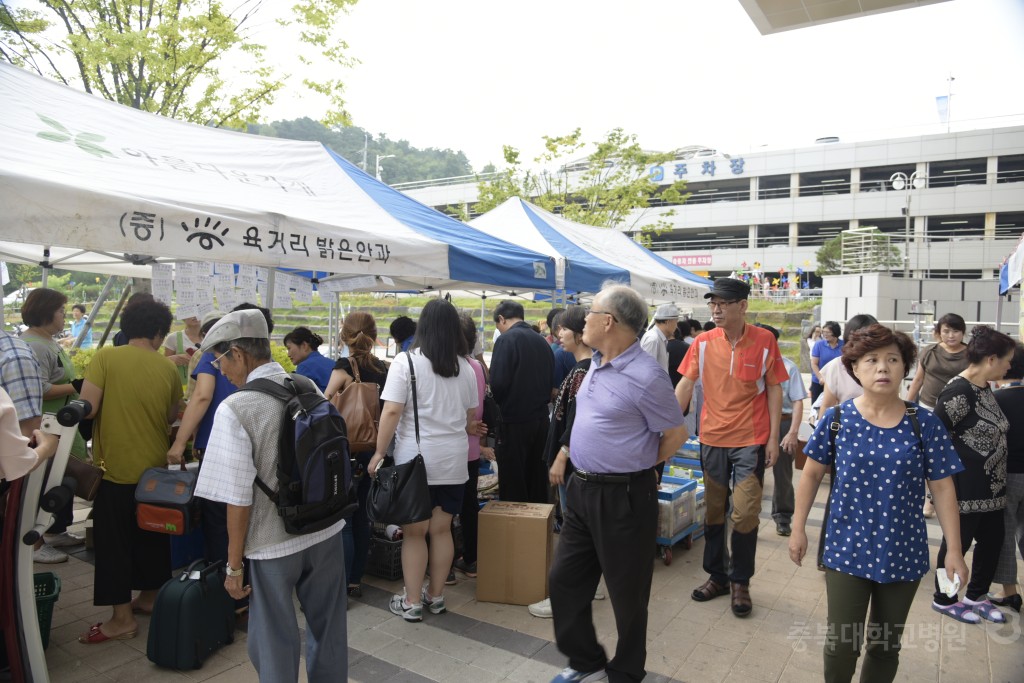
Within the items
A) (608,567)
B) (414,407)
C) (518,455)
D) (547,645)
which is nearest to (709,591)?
(547,645)

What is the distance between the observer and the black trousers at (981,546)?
379 cm

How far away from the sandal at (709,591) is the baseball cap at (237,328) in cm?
319

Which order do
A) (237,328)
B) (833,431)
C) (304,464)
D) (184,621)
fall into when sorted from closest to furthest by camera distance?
(304,464) < (237,328) < (833,431) < (184,621)

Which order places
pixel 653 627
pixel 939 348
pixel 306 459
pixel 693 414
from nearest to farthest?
1. pixel 306 459
2. pixel 653 627
3. pixel 939 348
4. pixel 693 414

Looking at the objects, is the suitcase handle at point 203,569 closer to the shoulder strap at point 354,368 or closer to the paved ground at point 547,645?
the paved ground at point 547,645

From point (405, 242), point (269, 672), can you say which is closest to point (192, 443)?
point (405, 242)

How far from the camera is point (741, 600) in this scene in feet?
13.0

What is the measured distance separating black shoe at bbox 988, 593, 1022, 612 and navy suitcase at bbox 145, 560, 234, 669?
4623 mm

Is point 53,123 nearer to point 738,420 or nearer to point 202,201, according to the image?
point 202,201

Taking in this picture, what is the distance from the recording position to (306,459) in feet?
7.72

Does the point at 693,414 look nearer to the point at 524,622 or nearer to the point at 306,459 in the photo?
the point at 524,622

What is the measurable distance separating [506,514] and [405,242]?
200 centimetres

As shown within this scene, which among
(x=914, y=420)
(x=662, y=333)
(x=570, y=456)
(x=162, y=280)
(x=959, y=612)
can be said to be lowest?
(x=959, y=612)

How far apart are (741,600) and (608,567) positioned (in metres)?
1.61
